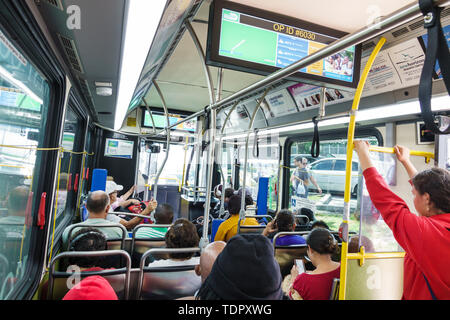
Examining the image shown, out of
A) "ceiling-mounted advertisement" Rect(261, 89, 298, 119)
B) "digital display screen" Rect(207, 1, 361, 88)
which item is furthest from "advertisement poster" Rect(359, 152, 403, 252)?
"ceiling-mounted advertisement" Rect(261, 89, 298, 119)

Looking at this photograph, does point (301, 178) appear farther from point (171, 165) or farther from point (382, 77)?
point (171, 165)

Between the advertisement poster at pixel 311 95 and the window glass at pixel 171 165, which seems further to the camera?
the window glass at pixel 171 165

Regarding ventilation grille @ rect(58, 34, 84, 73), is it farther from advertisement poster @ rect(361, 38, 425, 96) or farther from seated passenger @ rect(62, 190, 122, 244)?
advertisement poster @ rect(361, 38, 425, 96)

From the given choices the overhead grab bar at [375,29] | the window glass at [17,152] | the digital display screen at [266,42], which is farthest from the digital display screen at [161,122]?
the overhead grab bar at [375,29]

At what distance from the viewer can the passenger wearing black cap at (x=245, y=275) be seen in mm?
897

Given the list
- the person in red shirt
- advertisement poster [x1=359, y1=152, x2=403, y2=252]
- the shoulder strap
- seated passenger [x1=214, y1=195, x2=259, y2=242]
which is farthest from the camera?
seated passenger [x1=214, y1=195, x2=259, y2=242]

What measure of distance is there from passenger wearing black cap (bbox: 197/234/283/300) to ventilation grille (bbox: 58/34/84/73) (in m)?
1.75

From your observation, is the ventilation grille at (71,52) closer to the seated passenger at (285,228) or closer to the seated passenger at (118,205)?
the seated passenger at (118,205)

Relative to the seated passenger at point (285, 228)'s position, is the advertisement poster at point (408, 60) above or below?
above

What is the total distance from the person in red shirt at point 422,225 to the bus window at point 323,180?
2435mm

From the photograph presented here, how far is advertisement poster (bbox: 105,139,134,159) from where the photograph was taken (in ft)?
21.3

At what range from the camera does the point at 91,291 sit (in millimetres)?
833

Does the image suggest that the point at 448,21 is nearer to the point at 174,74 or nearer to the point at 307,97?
the point at 307,97

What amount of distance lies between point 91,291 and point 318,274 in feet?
4.95
